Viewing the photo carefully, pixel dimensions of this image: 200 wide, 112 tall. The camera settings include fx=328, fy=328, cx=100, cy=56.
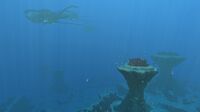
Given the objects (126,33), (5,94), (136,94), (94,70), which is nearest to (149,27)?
(126,33)

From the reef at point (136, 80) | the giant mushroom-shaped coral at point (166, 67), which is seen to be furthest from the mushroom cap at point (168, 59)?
the reef at point (136, 80)

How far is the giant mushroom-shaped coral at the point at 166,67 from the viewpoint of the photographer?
16891mm

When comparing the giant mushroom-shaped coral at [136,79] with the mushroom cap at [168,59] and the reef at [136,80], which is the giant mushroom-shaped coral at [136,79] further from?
the mushroom cap at [168,59]

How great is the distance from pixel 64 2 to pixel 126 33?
3030cm

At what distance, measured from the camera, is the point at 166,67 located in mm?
17609

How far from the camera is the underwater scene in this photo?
15.2 meters

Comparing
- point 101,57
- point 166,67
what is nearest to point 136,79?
point 166,67

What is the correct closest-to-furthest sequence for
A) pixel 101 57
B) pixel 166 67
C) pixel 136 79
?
pixel 136 79, pixel 166 67, pixel 101 57

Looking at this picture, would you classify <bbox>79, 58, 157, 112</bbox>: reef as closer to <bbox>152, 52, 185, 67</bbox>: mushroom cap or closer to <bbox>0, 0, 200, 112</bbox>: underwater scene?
<bbox>0, 0, 200, 112</bbox>: underwater scene

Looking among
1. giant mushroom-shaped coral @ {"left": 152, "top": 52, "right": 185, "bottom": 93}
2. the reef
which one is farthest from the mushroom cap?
the reef

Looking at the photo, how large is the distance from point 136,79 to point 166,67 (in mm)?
9278

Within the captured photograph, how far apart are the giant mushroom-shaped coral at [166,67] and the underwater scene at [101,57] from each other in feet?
0.17

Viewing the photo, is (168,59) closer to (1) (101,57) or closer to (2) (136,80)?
(2) (136,80)

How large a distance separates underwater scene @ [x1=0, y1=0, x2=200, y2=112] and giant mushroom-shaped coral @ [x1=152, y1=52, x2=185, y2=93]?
5 cm
